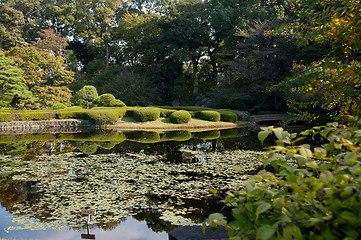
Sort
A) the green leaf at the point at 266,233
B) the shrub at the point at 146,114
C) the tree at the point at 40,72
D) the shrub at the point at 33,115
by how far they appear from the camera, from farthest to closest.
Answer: the tree at the point at 40,72, the shrub at the point at 146,114, the shrub at the point at 33,115, the green leaf at the point at 266,233

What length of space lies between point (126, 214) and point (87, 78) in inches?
1154

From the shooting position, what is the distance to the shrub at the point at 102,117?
52.5ft

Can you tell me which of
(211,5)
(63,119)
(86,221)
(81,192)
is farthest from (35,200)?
(211,5)

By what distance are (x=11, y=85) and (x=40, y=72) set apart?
284 cm

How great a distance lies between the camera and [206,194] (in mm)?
4930

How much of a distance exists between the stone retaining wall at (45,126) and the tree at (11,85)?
2.92m

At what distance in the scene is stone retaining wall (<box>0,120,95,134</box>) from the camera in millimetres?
14954

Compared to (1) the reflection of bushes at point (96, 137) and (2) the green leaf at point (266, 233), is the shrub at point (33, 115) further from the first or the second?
(2) the green leaf at point (266, 233)

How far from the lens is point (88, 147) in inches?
388

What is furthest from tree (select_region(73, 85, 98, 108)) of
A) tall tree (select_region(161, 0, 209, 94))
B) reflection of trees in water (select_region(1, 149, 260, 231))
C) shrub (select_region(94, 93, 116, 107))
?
reflection of trees in water (select_region(1, 149, 260, 231))

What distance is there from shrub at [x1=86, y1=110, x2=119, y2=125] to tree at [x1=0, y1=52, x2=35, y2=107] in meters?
5.08

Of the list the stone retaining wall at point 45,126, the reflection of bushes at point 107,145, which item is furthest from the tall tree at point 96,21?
the reflection of bushes at point 107,145

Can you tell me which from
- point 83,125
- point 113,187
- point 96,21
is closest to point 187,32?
point 96,21

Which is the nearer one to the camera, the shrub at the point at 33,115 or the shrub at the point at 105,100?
the shrub at the point at 33,115
